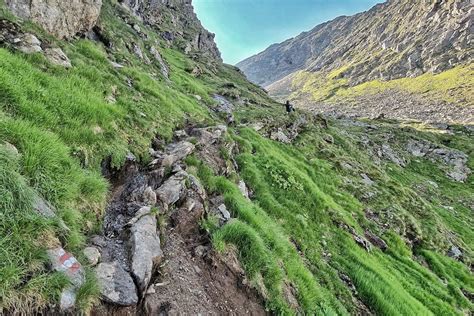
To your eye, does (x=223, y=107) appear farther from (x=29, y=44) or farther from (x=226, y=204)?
(x=226, y=204)

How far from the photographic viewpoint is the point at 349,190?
2117 centimetres

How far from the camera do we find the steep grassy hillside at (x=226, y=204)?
17.5 ft

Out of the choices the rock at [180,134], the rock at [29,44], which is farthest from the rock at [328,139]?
the rock at [29,44]

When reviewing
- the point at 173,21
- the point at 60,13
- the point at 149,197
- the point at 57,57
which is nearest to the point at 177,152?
the point at 149,197

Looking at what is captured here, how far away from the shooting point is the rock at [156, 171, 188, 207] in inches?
348

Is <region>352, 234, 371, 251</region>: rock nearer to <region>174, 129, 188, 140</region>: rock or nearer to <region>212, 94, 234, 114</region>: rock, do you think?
<region>174, 129, 188, 140</region>: rock

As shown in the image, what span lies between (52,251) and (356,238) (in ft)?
42.7

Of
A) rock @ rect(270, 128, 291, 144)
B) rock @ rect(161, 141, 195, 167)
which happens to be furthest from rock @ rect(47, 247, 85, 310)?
rock @ rect(270, 128, 291, 144)

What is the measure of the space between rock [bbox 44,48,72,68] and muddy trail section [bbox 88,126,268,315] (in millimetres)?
5607

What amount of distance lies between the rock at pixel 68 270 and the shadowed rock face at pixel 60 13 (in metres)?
13.8

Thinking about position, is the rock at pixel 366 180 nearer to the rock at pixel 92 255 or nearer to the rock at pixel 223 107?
the rock at pixel 223 107

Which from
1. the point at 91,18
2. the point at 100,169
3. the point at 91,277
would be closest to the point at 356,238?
the point at 100,169

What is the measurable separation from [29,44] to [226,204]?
9.30 metres

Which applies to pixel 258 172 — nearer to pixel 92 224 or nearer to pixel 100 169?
pixel 100 169
